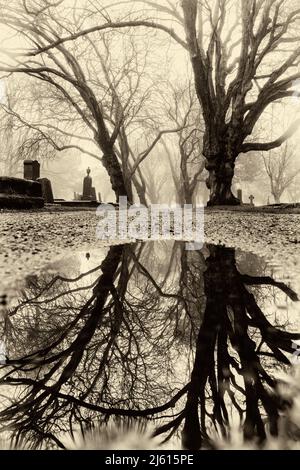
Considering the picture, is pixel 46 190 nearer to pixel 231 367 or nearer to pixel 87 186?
pixel 87 186

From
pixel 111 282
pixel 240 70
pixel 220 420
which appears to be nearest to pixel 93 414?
pixel 220 420

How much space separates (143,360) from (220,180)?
13.9m

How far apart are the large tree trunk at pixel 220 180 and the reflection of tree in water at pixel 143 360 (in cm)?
1217

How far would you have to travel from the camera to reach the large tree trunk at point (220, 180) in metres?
14.9

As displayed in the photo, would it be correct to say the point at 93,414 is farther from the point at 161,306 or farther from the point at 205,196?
the point at 205,196

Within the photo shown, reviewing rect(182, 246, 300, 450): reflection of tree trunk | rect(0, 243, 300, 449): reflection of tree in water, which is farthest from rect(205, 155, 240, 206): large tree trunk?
rect(182, 246, 300, 450): reflection of tree trunk

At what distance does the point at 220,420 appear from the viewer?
139 cm

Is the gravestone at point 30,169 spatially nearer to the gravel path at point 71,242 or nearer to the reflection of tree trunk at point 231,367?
the gravel path at point 71,242

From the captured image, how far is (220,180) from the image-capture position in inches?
601

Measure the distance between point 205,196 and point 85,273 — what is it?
182ft

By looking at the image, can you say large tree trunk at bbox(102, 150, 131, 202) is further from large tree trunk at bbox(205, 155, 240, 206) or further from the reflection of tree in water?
the reflection of tree in water

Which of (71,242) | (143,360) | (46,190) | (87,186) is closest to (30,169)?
(46,190)

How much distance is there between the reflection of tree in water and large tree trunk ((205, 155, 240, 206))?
1217 centimetres

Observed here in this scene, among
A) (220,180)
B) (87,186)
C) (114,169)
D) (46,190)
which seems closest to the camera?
(220,180)
